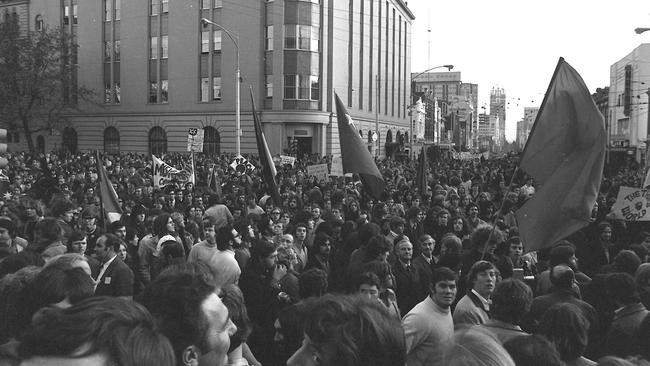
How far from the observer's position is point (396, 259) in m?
7.77

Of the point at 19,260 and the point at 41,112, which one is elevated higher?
the point at 41,112

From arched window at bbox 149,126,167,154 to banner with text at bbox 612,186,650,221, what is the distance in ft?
134

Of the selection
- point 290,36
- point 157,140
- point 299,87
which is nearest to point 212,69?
point 290,36

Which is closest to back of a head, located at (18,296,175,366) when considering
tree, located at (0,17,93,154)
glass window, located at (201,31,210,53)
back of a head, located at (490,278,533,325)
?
back of a head, located at (490,278,533,325)

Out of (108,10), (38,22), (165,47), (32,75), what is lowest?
(32,75)

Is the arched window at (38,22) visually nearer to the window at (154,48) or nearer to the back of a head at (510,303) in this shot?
the window at (154,48)

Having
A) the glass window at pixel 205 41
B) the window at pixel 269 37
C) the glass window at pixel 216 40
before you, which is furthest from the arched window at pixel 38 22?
the window at pixel 269 37

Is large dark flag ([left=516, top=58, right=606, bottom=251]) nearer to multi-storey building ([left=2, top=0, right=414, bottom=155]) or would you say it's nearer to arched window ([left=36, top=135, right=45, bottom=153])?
multi-storey building ([left=2, top=0, right=414, bottom=155])

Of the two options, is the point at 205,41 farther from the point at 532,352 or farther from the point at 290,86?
the point at 532,352

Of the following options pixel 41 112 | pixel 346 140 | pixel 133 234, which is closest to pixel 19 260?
pixel 133 234

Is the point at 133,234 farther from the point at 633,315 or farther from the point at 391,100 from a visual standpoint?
the point at 391,100

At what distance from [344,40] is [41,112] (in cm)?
2366

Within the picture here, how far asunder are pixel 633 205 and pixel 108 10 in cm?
4690

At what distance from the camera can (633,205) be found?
10961 mm
